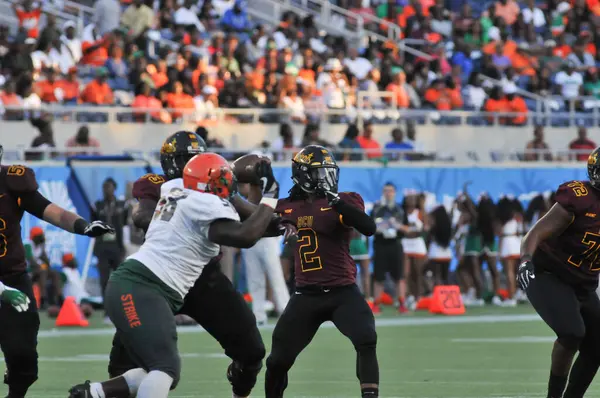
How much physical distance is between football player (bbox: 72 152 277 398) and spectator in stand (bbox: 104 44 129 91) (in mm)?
14524

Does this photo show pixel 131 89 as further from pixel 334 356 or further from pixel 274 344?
pixel 274 344

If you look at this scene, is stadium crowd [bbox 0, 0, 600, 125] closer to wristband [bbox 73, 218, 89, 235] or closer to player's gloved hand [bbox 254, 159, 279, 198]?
wristband [bbox 73, 218, 89, 235]

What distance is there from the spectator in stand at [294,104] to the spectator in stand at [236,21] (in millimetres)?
2859

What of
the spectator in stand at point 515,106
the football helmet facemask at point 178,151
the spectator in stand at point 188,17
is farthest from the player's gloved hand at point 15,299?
the spectator in stand at point 515,106

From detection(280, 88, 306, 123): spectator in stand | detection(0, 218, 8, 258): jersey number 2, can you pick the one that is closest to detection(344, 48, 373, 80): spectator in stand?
detection(280, 88, 306, 123): spectator in stand

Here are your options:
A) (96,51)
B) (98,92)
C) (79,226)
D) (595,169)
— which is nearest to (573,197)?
(595,169)

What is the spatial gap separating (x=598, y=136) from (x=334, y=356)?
13.3m

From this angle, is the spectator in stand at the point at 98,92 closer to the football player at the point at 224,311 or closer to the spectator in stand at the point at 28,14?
the spectator in stand at the point at 28,14

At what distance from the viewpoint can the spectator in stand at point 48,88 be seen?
21.3 m

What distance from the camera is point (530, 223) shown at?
22.0m

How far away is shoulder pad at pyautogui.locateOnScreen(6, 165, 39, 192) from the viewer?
9008 millimetres

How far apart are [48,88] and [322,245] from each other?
12.9 m

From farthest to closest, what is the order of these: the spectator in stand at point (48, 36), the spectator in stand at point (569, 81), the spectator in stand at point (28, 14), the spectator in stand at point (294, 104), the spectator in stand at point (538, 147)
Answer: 1. the spectator in stand at point (569, 81)
2. the spectator in stand at point (538, 147)
3. the spectator in stand at point (28, 14)
4. the spectator in stand at point (294, 104)
5. the spectator in stand at point (48, 36)

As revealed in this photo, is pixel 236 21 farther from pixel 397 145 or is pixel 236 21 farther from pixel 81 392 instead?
pixel 81 392
